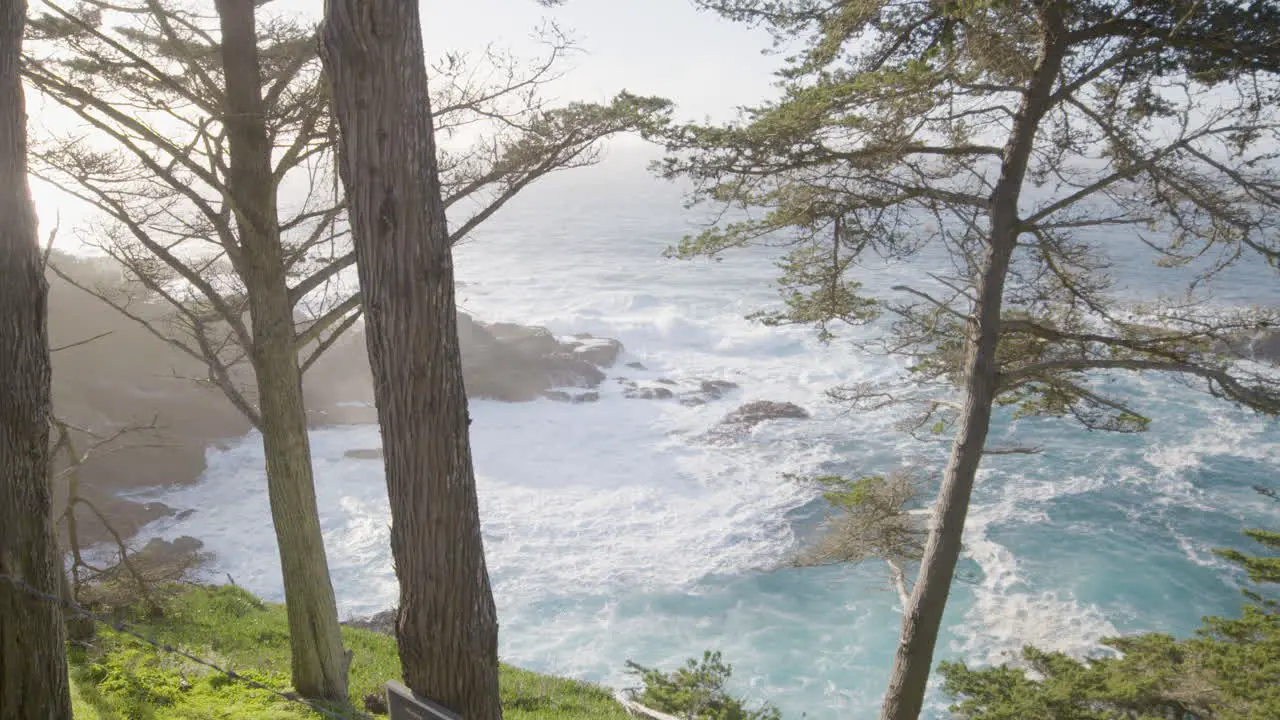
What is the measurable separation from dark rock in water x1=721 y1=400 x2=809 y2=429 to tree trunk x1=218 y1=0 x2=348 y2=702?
60.6 ft

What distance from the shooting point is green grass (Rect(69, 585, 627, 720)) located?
5.29 meters

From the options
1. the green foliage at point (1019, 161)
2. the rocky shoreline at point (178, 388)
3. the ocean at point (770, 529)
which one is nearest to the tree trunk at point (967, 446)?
the green foliage at point (1019, 161)

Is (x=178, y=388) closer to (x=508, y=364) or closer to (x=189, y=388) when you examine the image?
(x=189, y=388)

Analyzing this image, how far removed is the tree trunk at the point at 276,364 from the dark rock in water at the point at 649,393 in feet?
69.1

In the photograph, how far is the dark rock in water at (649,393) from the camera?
87.9 feet

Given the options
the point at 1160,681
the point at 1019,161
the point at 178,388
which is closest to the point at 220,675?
the point at 1019,161

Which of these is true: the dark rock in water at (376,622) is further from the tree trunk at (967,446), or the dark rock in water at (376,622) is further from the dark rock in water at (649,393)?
the dark rock in water at (649,393)

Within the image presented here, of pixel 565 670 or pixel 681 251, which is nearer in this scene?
pixel 681 251

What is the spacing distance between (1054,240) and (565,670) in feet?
31.5

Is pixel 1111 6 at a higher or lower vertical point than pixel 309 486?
higher

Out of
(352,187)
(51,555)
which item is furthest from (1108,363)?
(51,555)

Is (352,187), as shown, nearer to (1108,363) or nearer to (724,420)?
(1108,363)

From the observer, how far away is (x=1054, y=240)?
6020mm

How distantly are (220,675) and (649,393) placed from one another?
2128 cm
